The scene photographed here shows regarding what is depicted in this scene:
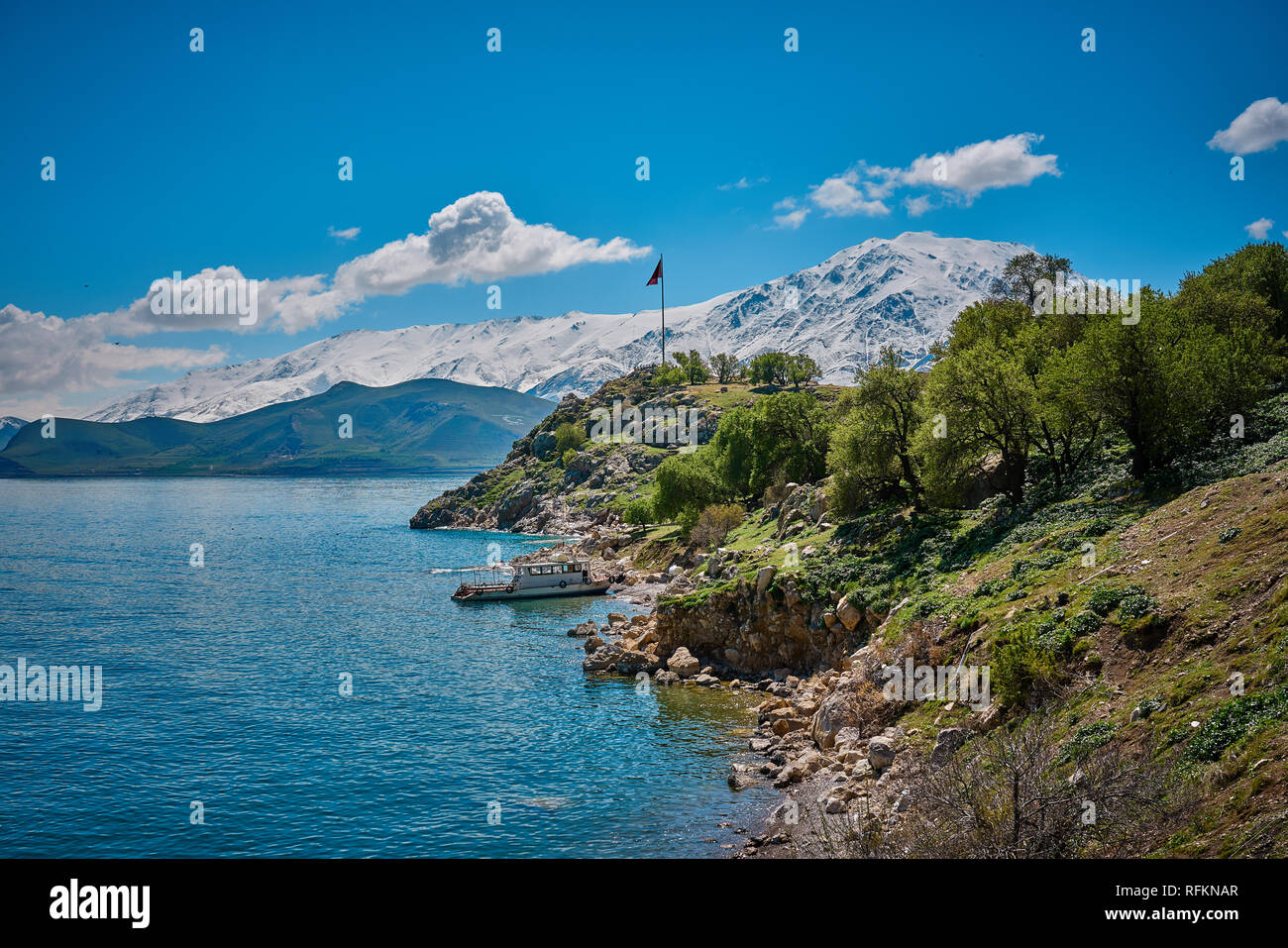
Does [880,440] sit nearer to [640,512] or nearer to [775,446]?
[775,446]

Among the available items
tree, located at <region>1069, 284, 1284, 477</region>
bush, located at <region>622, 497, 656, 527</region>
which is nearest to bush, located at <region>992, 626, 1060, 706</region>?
tree, located at <region>1069, 284, 1284, 477</region>

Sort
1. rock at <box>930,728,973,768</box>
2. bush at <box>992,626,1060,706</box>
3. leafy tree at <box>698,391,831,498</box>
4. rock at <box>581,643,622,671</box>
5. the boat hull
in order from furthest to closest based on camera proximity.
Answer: leafy tree at <box>698,391,831,498</box>, the boat hull, rock at <box>581,643,622,671</box>, rock at <box>930,728,973,768</box>, bush at <box>992,626,1060,706</box>

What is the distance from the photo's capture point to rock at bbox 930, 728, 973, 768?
29.2 metres

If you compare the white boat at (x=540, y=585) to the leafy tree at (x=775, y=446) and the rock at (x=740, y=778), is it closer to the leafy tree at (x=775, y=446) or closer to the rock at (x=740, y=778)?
the leafy tree at (x=775, y=446)

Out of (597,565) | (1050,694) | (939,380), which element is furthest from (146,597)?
(1050,694)

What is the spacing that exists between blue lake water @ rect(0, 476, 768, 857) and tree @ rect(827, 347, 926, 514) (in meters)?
21.0

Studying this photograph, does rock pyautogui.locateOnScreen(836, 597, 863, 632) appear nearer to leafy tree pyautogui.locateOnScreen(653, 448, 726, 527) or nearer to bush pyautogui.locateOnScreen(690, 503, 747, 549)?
bush pyautogui.locateOnScreen(690, 503, 747, 549)

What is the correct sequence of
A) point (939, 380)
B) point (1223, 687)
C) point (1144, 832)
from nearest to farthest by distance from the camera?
1. point (1144, 832)
2. point (1223, 687)
3. point (939, 380)

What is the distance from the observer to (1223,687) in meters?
21.8

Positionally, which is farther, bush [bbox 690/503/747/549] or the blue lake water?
bush [bbox 690/503/747/549]

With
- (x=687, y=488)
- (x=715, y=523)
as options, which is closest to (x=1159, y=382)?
(x=715, y=523)

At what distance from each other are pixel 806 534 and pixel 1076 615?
113 feet

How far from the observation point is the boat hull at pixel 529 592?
90.0 meters

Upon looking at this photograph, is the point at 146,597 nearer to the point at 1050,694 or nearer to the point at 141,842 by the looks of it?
the point at 141,842
